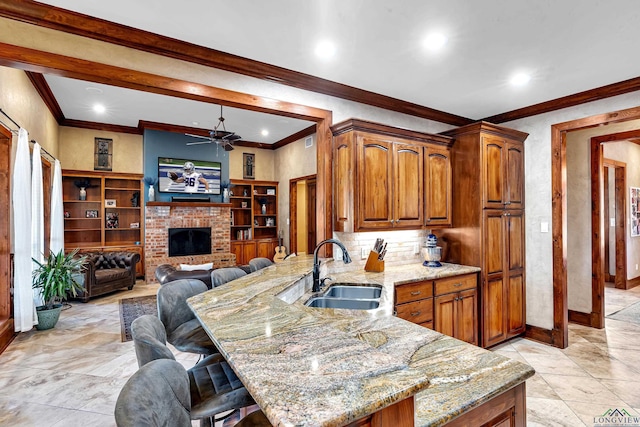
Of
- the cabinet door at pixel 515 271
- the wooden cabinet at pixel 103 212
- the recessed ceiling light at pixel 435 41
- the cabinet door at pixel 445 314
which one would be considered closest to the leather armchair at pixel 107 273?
the wooden cabinet at pixel 103 212

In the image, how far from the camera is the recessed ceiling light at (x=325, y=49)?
246 cm

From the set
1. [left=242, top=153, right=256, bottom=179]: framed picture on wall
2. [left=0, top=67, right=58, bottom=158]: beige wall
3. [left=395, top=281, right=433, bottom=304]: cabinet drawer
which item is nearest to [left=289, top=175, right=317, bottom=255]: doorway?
[left=242, top=153, right=256, bottom=179]: framed picture on wall

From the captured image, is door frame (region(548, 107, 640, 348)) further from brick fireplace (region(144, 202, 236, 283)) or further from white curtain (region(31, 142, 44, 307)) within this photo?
white curtain (region(31, 142, 44, 307))

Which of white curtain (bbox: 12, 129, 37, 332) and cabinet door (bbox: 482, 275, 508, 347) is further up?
white curtain (bbox: 12, 129, 37, 332)

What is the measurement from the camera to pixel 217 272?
102 inches

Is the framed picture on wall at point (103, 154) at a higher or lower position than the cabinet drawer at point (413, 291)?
higher

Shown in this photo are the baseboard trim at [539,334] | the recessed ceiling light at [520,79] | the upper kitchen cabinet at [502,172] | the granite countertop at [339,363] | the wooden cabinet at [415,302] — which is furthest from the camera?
the baseboard trim at [539,334]

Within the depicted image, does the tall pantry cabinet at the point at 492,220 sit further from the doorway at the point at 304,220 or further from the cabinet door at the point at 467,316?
the doorway at the point at 304,220

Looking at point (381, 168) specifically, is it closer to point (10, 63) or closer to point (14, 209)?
point (10, 63)

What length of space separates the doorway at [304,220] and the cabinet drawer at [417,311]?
178 inches

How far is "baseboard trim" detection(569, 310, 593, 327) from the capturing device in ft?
13.9

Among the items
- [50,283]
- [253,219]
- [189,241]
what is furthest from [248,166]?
[50,283]

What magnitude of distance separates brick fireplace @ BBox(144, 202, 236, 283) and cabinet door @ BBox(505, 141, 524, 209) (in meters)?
5.58

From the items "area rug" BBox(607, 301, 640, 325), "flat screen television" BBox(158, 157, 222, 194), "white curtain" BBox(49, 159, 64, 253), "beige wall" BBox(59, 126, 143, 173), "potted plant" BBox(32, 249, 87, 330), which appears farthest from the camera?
"flat screen television" BBox(158, 157, 222, 194)
